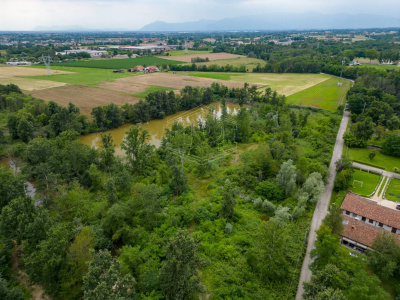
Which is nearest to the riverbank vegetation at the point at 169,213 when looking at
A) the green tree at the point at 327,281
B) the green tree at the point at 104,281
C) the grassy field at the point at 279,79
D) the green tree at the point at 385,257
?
the green tree at the point at 104,281

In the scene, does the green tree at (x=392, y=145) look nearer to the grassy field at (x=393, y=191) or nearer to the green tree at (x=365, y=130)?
the green tree at (x=365, y=130)

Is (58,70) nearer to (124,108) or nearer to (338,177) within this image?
(124,108)

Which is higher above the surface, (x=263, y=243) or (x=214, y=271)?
(x=263, y=243)

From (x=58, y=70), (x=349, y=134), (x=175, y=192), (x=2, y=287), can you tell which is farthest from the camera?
(x=58, y=70)

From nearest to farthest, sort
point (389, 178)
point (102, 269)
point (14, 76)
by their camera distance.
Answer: point (102, 269) < point (389, 178) < point (14, 76)

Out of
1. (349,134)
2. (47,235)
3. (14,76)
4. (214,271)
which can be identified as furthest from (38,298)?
(14,76)

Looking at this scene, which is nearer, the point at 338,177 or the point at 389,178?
the point at 338,177
